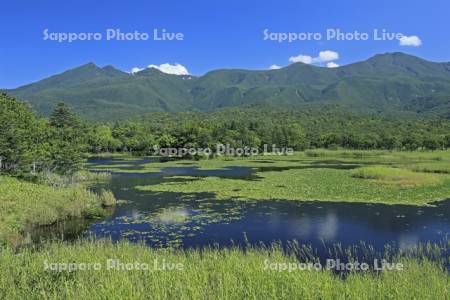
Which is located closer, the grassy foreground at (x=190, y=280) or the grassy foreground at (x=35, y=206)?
the grassy foreground at (x=190, y=280)

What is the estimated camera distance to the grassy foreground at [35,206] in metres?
26.7

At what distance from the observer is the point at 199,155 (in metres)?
110

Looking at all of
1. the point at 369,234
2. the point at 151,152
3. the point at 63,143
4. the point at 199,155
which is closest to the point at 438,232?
the point at 369,234

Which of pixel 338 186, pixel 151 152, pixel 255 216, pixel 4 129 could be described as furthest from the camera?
pixel 151 152

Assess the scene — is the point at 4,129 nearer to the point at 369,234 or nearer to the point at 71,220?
the point at 71,220

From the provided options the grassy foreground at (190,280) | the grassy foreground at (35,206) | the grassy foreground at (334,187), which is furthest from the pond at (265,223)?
the grassy foreground at (190,280)

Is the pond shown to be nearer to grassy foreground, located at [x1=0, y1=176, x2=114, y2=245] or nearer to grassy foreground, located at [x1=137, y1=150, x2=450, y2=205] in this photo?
grassy foreground, located at [x1=0, y1=176, x2=114, y2=245]

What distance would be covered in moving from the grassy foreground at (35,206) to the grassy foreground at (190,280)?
10.00 metres

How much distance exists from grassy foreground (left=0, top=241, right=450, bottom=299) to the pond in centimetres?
714

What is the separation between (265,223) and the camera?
31.2 m

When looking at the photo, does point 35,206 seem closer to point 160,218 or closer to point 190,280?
point 160,218

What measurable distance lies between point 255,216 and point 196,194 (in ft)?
40.7

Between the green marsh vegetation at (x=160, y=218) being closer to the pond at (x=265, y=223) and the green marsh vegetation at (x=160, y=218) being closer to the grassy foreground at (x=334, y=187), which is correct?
the grassy foreground at (x=334, y=187)

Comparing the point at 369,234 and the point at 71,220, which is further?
the point at 71,220
